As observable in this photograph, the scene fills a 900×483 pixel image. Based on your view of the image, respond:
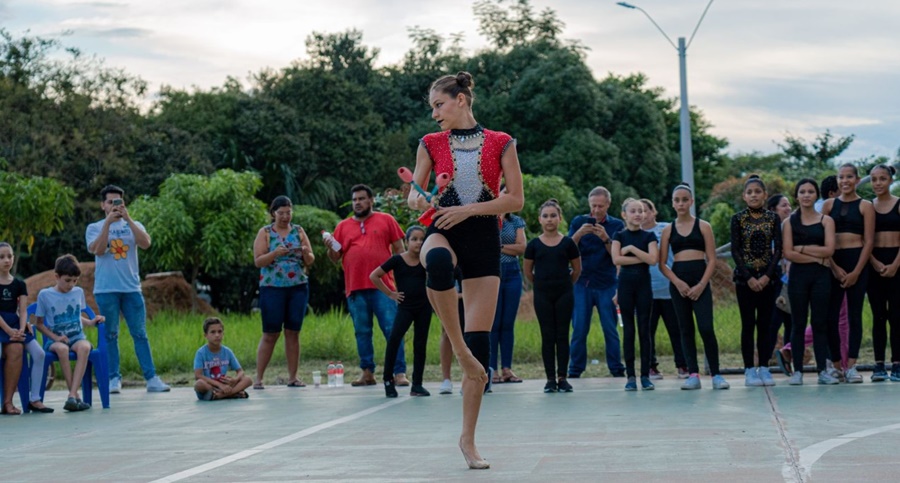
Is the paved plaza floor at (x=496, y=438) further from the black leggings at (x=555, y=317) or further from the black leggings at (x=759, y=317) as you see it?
the black leggings at (x=555, y=317)

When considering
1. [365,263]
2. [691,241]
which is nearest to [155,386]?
[365,263]

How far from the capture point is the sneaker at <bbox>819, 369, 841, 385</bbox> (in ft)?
37.0

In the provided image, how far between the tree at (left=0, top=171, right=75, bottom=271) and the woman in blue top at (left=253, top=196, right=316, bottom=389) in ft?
28.1

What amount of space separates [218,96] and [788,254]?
4176 cm

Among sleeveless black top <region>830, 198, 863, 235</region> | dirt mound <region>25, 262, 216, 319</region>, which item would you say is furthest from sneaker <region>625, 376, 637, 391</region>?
dirt mound <region>25, 262, 216, 319</region>

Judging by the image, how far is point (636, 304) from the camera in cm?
1195

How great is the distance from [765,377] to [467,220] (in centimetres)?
582

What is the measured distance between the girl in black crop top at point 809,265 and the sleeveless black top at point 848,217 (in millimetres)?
284

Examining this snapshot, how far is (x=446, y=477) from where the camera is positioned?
19.4ft

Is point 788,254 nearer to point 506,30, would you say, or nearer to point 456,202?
point 456,202

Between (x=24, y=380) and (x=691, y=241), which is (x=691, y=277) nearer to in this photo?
(x=691, y=241)

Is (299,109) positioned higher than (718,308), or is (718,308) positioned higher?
(299,109)

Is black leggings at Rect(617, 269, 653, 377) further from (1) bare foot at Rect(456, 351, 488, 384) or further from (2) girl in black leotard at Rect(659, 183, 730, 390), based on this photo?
(1) bare foot at Rect(456, 351, 488, 384)

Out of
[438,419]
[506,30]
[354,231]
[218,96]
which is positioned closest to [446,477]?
[438,419]
